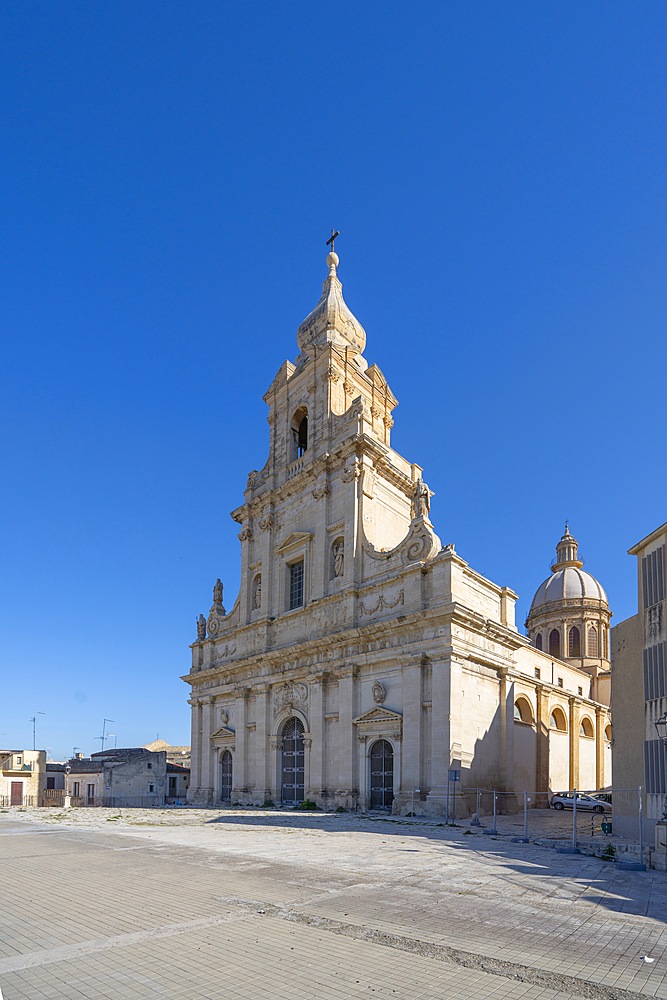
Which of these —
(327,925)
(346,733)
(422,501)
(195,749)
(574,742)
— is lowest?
(195,749)

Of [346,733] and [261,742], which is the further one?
[261,742]

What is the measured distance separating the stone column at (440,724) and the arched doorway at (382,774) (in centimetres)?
297

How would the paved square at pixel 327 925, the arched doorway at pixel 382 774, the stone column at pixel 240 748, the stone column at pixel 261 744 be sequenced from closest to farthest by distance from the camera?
the paved square at pixel 327 925 < the arched doorway at pixel 382 774 < the stone column at pixel 261 744 < the stone column at pixel 240 748

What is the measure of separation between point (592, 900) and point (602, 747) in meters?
41.0

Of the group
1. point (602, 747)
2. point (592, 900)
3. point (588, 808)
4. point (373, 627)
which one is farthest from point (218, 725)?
point (592, 900)

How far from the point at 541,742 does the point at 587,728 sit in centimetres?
1000

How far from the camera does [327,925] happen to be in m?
8.65

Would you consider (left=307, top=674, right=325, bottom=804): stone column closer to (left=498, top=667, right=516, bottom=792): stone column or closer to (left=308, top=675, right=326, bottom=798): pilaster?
(left=308, top=675, right=326, bottom=798): pilaster

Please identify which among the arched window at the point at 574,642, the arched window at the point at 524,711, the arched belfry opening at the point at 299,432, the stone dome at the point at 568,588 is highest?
the arched belfry opening at the point at 299,432

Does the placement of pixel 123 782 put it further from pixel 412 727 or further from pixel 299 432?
pixel 412 727

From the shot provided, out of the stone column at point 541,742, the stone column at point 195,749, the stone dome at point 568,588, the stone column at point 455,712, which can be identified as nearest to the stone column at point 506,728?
the stone column at point 455,712

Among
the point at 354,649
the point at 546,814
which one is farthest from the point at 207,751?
the point at 546,814

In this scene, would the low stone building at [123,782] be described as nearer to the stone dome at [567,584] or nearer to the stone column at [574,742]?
the stone column at [574,742]

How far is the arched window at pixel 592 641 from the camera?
2288 inches
